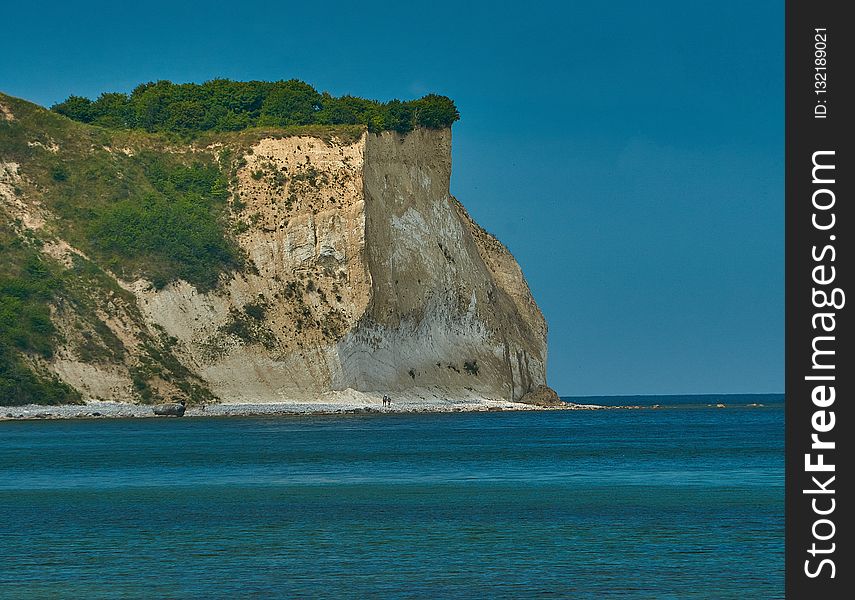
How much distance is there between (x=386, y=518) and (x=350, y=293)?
68344mm

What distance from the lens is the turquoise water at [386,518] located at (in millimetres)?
25109

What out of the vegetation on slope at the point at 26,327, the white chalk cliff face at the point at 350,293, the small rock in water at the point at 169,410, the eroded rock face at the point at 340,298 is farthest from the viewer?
the white chalk cliff face at the point at 350,293

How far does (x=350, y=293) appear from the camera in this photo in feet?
340

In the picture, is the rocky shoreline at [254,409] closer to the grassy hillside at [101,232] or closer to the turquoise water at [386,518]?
the grassy hillside at [101,232]

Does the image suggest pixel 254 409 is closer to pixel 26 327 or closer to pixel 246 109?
pixel 26 327

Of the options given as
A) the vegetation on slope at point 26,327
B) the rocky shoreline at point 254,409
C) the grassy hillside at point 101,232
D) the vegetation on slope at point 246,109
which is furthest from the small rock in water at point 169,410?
the vegetation on slope at point 246,109

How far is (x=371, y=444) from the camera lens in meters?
68.5

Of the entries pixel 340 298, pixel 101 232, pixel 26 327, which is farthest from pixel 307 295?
pixel 26 327

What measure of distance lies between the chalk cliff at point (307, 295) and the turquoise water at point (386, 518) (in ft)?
84.1

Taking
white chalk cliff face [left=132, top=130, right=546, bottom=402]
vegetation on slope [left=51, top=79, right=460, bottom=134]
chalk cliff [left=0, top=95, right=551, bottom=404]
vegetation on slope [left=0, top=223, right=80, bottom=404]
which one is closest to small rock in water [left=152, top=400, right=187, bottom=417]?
chalk cliff [left=0, top=95, right=551, bottom=404]

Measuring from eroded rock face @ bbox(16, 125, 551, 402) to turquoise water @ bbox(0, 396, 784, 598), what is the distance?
2721 centimetres
